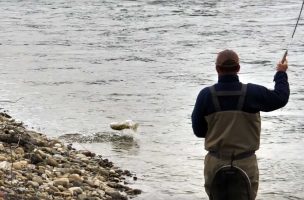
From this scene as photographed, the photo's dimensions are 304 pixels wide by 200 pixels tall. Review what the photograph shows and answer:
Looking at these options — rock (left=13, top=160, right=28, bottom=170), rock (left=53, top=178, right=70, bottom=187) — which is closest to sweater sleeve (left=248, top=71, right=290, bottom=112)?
rock (left=53, top=178, right=70, bottom=187)

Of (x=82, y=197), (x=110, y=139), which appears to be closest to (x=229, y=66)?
(x=82, y=197)

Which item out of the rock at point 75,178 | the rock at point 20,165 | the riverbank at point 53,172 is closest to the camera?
the riverbank at point 53,172

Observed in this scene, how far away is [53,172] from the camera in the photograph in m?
8.08

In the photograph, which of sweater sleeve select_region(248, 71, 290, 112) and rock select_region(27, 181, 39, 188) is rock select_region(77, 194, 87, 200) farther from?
sweater sleeve select_region(248, 71, 290, 112)

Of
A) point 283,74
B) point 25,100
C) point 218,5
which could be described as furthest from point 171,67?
point 218,5

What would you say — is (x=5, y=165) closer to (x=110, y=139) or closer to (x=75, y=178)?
(x=75, y=178)

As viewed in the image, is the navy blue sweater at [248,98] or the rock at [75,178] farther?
the rock at [75,178]

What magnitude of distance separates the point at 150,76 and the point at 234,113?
1248cm

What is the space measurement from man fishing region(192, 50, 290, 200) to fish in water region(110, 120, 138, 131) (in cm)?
646

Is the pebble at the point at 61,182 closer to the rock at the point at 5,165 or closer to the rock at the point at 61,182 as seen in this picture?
the rock at the point at 61,182

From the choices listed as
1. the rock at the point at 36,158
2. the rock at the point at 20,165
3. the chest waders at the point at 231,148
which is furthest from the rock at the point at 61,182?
the chest waders at the point at 231,148

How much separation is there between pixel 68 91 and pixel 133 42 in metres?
8.20

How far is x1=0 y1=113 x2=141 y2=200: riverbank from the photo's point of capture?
6.98 m

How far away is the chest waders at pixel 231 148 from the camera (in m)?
4.88
